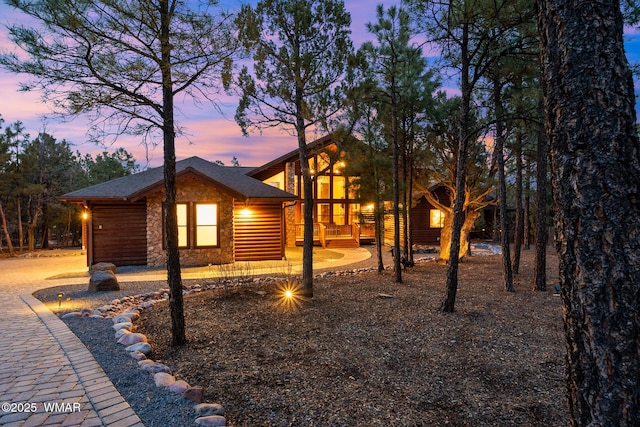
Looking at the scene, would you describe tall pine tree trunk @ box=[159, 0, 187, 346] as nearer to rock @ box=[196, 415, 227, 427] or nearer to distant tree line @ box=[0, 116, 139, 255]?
rock @ box=[196, 415, 227, 427]

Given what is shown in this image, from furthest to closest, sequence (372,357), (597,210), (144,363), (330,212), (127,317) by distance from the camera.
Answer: (330,212) → (127,317) → (372,357) → (144,363) → (597,210)

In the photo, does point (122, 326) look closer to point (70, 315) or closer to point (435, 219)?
point (70, 315)

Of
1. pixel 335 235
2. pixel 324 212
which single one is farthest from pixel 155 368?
pixel 324 212

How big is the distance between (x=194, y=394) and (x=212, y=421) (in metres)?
0.47

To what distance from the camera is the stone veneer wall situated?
12320 mm

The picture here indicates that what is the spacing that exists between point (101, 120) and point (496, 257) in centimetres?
1408

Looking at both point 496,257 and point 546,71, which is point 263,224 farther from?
point 546,71

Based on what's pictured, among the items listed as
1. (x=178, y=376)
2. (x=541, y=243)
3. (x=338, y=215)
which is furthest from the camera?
(x=338, y=215)

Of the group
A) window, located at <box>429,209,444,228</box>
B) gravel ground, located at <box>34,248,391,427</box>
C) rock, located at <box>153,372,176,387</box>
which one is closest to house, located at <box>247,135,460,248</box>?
window, located at <box>429,209,444,228</box>

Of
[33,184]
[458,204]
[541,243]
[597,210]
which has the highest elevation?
[33,184]

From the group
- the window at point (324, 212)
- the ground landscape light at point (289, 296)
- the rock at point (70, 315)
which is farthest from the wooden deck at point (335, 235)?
the rock at point (70, 315)

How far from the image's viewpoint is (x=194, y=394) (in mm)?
3168

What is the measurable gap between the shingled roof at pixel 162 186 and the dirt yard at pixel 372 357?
221 inches

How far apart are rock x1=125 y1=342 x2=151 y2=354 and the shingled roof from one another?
803 centimetres
